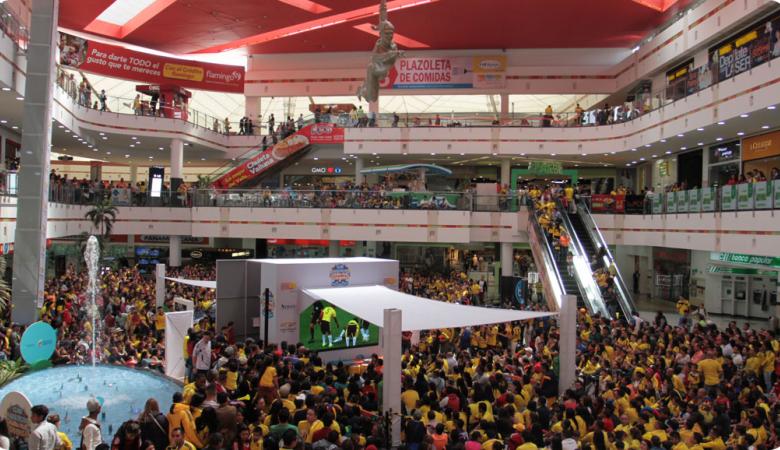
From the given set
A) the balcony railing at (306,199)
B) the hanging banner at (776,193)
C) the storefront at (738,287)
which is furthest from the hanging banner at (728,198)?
the balcony railing at (306,199)

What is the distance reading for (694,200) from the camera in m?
20.8

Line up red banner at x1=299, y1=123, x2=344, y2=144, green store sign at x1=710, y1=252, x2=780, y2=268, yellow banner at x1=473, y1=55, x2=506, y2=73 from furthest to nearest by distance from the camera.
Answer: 1. yellow banner at x1=473, y1=55, x2=506, y2=73
2. red banner at x1=299, y1=123, x2=344, y2=144
3. green store sign at x1=710, y1=252, x2=780, y2=268

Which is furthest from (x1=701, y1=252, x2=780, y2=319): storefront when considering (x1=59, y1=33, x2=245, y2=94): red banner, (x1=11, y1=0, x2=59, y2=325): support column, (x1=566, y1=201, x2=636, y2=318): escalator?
(x1=59, y1=33, x2=245, y2=94): red banner

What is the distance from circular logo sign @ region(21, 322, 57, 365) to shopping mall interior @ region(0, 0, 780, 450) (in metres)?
0.06

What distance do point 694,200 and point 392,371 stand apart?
50.2 ft

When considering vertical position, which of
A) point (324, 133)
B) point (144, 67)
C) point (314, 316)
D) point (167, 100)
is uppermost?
point (144, 67)

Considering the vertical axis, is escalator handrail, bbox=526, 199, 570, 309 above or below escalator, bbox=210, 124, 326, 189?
below

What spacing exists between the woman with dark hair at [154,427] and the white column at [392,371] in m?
3.21

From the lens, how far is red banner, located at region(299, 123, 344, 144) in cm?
3119

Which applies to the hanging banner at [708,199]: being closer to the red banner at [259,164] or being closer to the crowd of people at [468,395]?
the crowd of people at [468,395]

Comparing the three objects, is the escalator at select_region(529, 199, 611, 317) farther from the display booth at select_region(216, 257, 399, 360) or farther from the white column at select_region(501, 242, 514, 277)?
the display booth at select_region(216, 257, 399, 360)

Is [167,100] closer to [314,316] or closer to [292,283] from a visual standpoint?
[292,283]

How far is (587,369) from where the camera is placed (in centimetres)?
1212

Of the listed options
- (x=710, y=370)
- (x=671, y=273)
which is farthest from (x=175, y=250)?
(x=710, y=370)
